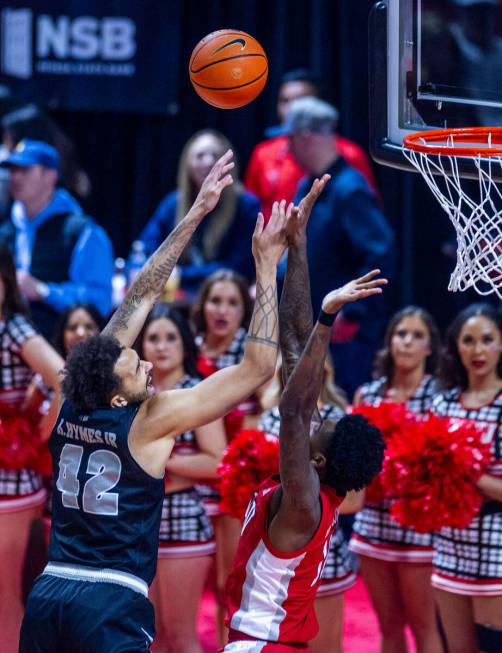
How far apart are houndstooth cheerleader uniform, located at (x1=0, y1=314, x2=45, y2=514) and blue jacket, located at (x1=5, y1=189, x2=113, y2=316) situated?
38.3 inches

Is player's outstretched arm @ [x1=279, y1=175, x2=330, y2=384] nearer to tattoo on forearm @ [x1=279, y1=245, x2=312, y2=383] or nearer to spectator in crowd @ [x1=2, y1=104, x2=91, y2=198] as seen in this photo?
tattoo on forearm @ [x1=279, y1=245, x2=312, y2=383]

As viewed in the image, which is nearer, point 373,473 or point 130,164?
point 373,473

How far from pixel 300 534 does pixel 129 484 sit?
1.90 feet

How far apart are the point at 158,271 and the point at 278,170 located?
4068 mm

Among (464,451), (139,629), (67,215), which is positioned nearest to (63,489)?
(139,629)

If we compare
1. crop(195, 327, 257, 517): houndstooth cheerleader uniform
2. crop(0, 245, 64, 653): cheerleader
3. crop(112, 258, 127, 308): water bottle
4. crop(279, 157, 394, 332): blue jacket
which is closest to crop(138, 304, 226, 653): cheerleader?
crop(195, 327, 257, 517): houndstooth cheerleader uniform

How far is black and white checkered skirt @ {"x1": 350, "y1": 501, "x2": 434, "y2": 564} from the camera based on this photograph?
5.73 m

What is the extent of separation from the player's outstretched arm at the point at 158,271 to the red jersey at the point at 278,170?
378cm

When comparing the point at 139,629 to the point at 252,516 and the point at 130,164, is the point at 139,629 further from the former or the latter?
the point at 130,164

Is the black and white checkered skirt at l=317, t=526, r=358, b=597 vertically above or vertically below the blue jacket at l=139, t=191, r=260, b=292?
below

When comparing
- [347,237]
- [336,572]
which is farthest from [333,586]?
[347,237]

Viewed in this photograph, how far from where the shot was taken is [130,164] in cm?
995

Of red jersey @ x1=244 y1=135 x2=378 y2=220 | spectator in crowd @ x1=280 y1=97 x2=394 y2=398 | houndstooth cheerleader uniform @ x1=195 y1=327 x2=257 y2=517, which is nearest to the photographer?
houndstooth cheerleader uniform @ x1=195 y1=327 x2=257 y2=517

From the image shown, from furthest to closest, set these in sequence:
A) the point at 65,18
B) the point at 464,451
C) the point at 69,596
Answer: the point at 65,18
the point at 464,451
the point at 69,596
